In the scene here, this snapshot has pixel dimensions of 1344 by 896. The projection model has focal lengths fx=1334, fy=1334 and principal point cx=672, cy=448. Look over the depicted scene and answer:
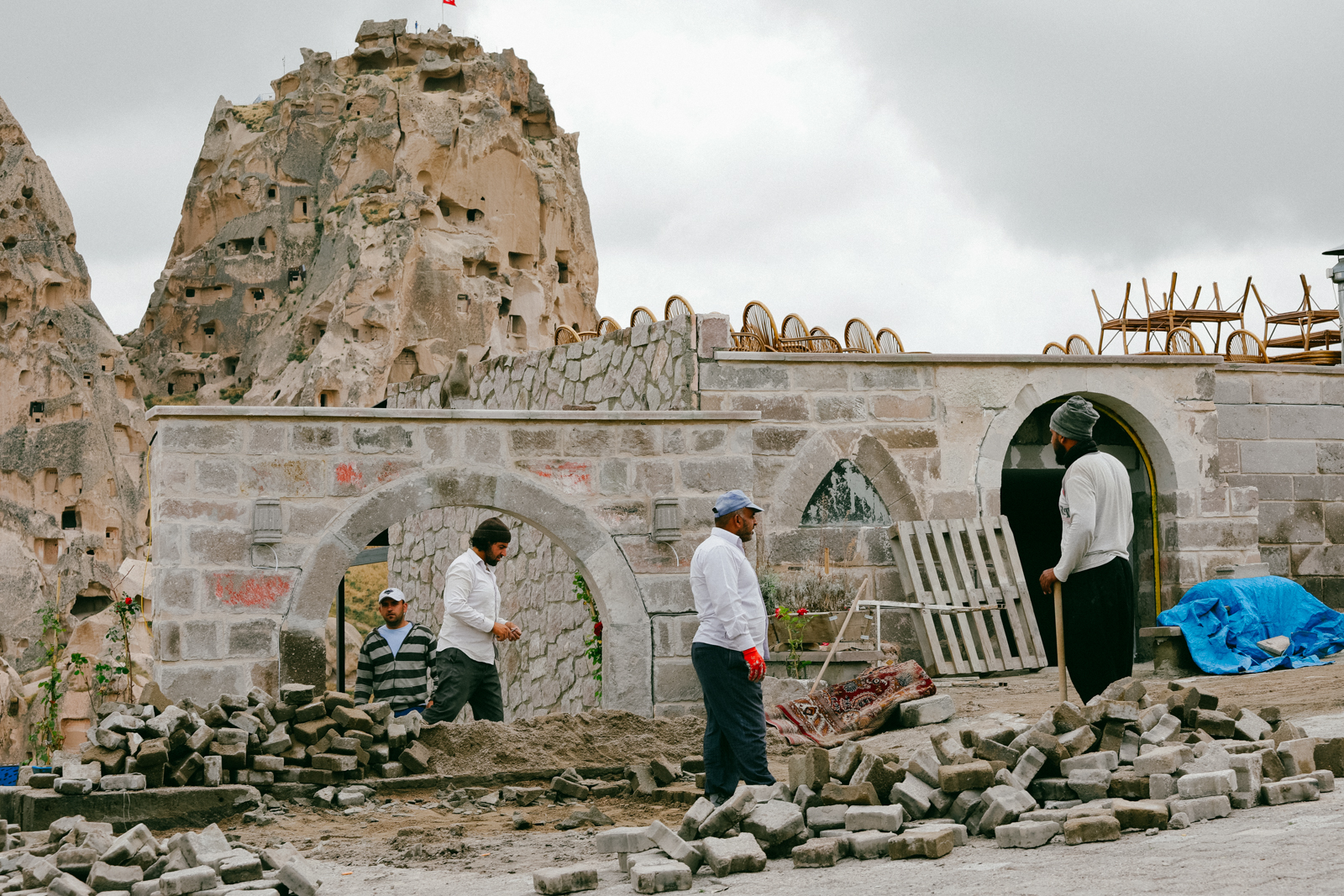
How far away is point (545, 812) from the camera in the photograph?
692cm

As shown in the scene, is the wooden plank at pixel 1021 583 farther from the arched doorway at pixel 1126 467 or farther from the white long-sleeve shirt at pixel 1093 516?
the white long-sleeve shirt at pixel 1093 516

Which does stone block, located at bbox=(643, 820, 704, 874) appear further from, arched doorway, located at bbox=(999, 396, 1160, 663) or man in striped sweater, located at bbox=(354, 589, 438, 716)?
arched doorway, located at bbox=(999, 396, 1160, 663)

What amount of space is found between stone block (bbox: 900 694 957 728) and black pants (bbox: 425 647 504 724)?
105 inches

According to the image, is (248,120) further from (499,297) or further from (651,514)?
(651,514)

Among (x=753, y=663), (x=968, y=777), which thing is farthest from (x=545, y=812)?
(x=968, y=777)

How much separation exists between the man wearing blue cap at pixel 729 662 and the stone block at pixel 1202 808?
1.85 meters

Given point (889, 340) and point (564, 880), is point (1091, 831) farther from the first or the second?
point (889, 340)

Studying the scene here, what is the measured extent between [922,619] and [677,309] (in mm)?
3275

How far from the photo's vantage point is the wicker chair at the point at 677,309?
10938mm

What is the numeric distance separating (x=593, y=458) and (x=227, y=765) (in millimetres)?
3126

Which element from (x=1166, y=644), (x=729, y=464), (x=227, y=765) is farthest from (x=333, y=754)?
(x=1166, y=644)

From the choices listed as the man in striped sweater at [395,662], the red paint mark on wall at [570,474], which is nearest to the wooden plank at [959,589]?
the red paint mark on wall at [570,474]

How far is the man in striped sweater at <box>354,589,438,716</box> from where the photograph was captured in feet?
27.7

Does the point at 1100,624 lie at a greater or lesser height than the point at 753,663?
greater
